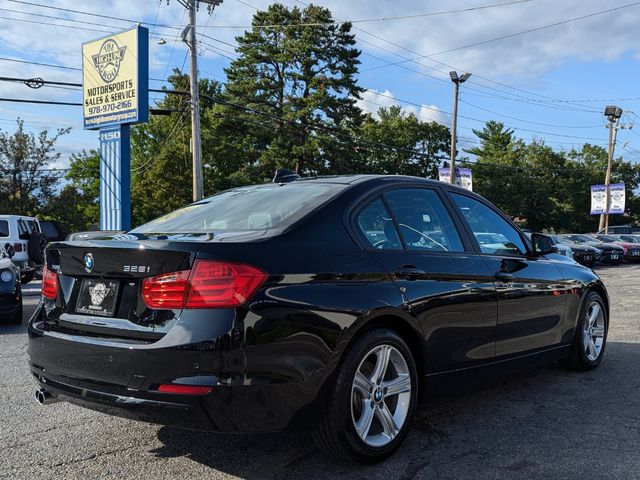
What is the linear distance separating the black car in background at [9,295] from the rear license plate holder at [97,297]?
596cm

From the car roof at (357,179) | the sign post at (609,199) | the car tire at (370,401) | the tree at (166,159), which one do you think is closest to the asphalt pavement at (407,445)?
the car tire at (370,401)

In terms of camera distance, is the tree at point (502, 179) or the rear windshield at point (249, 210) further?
the tree at point (502, 179)

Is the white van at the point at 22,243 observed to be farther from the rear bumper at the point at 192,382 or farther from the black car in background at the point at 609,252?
the black car in background at the point at 609,252

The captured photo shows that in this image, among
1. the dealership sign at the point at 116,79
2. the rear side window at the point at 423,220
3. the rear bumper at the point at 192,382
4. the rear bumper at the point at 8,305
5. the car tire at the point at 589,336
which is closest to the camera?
the rear bumper at the point at 192,382

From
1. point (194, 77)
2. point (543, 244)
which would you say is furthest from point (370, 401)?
point (194, 77)

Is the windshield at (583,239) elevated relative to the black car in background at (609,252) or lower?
elevated

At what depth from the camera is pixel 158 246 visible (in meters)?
2.97

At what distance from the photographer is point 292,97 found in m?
44.7

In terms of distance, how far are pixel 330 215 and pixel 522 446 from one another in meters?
1.78

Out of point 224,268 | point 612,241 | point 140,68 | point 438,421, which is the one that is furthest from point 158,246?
point 612,241

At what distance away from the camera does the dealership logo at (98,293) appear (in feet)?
10.1

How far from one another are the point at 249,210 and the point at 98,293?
107cm

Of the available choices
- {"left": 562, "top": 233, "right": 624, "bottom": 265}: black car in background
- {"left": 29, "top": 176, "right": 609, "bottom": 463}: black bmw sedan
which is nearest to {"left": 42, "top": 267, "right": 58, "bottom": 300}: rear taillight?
{"left": 29, "top": 176, "right": 609, "bottom": 463}: black bmw sedan

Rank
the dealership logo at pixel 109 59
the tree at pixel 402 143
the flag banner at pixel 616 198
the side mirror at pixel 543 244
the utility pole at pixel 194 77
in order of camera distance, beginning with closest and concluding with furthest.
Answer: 1. the side mirror at pixel 543 244
2. the dealership logo at pixel 109 59
3. the utility pole at pixel 194 77
4. the flag banner at pixel 616 198
5. the tree at pixel 402 143
